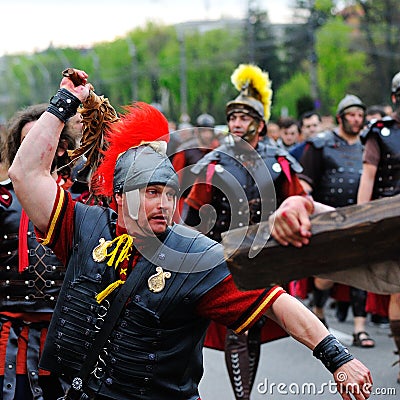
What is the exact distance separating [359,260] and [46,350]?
190 centimetres

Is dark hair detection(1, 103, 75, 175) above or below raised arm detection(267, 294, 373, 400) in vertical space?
above

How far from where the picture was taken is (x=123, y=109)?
4039 millimetres

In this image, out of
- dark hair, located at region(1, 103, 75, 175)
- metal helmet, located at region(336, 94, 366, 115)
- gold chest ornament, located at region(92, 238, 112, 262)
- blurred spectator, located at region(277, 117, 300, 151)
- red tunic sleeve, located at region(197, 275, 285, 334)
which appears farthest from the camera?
blurred spectator, located at region(277, 117, 300, 151)

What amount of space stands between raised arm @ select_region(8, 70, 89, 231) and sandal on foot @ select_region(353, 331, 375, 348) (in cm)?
550

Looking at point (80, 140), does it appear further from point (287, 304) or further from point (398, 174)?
point (398, 174)

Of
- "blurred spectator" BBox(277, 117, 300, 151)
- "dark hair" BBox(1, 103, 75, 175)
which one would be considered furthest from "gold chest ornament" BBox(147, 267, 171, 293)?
"blurred spectator" BBox(277, 117, 300, 151)

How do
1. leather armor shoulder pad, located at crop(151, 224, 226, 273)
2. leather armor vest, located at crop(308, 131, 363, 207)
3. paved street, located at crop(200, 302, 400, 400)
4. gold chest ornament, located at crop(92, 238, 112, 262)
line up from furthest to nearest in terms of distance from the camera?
leather armor vest, located at crop(308, 131, 363, 207) < paved street, located at crop(200, 302, 400, 400) < gold chest ornament, located at crop(92, 238, 112, 262) < leather armor shoulder pad, located at crop(151, 224, 226, 273)

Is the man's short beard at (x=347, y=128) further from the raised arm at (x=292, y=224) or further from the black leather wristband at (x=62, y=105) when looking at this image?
the raised arm at (x=292, y=224)

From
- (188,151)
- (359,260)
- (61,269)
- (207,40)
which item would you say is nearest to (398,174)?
(188,151)

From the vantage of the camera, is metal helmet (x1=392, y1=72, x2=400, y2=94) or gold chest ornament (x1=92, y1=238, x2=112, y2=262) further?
metal helmet (x1=392, y1=72, x2=400, y2=94)

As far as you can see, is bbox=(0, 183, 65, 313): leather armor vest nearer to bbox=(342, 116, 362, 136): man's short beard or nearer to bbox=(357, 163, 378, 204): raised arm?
bbox=(357, 163, 378, 204): raised arm

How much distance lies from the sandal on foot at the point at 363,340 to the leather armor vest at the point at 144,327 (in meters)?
5.19

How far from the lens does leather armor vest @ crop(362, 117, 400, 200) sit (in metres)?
7.27

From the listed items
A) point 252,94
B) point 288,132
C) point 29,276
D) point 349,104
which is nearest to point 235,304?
point 29,276
